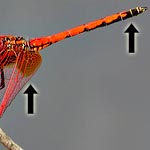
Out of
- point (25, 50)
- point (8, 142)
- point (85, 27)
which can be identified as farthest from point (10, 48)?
point (8, 142)

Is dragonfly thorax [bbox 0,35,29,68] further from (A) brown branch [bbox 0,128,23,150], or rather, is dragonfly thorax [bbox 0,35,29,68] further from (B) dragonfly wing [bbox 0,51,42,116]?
(A) brown branch [bbox 0,128,23,150]

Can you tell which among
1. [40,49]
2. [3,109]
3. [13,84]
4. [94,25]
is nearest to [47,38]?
[40,49]

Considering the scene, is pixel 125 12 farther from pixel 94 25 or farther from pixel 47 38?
pixel 47 38

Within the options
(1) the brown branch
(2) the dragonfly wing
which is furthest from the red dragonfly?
(1) the brown branch

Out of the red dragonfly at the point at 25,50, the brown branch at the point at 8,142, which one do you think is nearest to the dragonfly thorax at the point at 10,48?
the red dragonfly at the point at 25,50

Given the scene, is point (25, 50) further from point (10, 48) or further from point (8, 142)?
point (8, 142)
